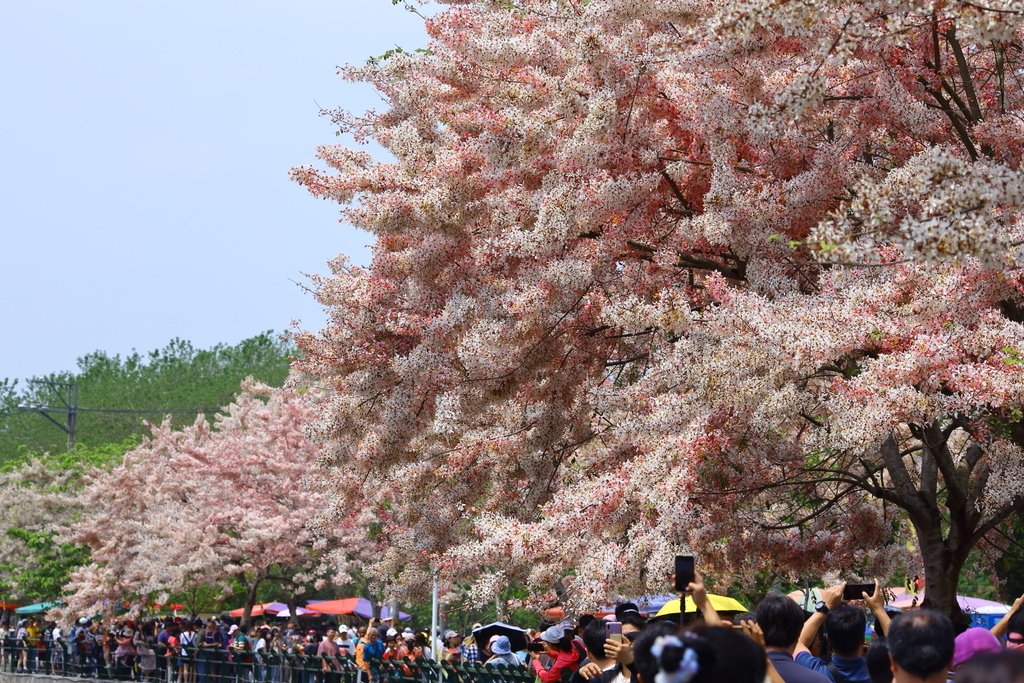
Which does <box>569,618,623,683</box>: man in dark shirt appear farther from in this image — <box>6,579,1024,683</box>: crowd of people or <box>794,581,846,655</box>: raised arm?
<box>794,581,846,655</box>: raised arm

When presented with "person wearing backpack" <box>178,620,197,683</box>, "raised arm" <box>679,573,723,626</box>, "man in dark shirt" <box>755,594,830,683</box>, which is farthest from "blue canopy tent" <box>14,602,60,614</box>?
"raised arm" <box>679,573,723,626</box>

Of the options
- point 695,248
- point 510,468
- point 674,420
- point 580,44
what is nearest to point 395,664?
point 510,468

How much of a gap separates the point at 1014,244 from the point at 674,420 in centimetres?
437

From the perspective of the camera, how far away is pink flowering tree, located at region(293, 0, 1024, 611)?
460 inches

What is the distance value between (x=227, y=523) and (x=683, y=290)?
84.4ft

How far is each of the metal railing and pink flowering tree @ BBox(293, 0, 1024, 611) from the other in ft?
3.82

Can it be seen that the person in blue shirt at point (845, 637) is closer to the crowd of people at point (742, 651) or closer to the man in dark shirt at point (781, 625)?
the crowd of people at point (742, 651)

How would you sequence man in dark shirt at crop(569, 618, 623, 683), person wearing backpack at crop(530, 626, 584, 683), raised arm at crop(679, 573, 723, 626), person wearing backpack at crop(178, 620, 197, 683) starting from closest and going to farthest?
raised arm at crop(679, 573, 723, 626)
man in dark shirt at crop(569, 618, 623, 683)
person wearing backpack at crop(530, 626, 584, 683)
person wearing backpack at crop(178, 620, 197, 683)

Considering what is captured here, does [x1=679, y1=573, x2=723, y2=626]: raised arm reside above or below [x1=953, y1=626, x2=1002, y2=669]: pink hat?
above

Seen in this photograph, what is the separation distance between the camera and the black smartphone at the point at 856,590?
22.8ft

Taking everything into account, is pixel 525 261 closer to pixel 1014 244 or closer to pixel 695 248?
pixel 695 248

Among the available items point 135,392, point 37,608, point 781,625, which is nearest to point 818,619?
point 781,625

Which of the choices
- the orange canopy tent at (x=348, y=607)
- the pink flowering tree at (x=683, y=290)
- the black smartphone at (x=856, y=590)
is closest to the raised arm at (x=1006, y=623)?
the black smartphone at (x=856, y=590)

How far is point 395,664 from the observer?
A: 618 inches
